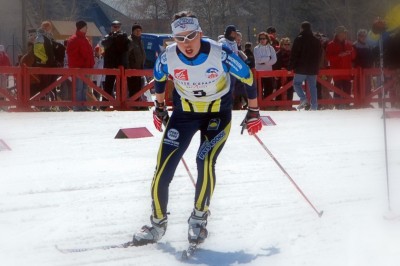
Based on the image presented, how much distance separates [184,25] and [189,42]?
5.0 inches

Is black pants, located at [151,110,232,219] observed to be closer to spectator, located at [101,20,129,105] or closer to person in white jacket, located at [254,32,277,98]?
spectator, located at [101,20,129,105]

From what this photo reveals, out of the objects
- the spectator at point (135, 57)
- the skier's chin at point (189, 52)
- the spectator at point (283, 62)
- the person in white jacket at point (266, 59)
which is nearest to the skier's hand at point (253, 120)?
the skier's chin at point (189, 52)

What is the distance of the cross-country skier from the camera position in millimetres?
5406

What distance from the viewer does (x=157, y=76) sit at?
5.78m

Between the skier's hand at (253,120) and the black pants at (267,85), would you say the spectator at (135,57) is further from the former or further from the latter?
the skier's hand at (253,120)

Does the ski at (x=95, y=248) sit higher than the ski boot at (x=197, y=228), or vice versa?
the ski boot at (x=197, y=228)

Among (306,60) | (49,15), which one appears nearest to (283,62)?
(306,60)

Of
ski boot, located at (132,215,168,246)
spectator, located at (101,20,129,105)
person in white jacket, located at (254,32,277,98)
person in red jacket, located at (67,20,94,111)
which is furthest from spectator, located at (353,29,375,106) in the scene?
ski boot, located at (132,215,168,246)

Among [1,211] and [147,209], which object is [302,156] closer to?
[147,209]

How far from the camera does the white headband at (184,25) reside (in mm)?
5328

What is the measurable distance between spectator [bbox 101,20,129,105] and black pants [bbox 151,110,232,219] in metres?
10.1

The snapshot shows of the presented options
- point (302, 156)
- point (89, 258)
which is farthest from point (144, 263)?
point (302, 156)

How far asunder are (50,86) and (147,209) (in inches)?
359

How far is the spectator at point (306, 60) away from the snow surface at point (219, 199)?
3.19 metres
